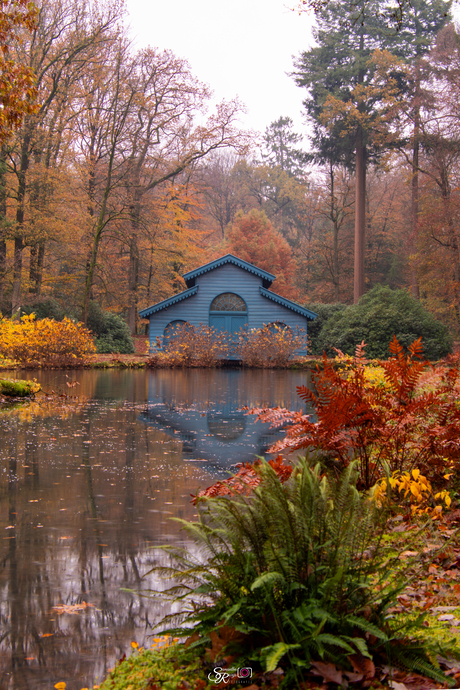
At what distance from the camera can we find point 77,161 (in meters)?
33.2

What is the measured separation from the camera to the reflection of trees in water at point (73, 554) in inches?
111

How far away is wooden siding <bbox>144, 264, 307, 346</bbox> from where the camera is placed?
93.0 feet

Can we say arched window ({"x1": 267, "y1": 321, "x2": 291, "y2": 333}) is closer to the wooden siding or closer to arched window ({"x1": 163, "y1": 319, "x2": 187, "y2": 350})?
the wooden siding

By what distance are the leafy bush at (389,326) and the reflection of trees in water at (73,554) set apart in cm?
2070

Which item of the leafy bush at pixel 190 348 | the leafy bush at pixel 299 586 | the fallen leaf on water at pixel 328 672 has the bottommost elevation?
the fallen leaf on water at pixel 328 672

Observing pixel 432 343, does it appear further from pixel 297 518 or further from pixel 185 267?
pixel 297 518

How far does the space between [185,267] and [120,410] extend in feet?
92.5

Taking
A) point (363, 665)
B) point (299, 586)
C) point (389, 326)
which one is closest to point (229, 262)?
point (389, 326)

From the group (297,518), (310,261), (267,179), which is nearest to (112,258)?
(310,261)

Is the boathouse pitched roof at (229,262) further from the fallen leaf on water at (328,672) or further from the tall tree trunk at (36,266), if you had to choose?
the fallen leaf on water at (328,672)

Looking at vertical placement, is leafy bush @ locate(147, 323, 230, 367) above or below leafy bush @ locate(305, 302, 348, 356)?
below

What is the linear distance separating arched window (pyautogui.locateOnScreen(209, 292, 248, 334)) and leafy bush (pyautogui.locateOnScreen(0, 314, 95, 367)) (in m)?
7.78

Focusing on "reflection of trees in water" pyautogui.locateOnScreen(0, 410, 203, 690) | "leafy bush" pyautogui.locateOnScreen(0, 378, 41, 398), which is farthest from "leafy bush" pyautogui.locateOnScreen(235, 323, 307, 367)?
"reflection of trees in water" pyautogui.locateOnScreen(0, 410, 203, 690)

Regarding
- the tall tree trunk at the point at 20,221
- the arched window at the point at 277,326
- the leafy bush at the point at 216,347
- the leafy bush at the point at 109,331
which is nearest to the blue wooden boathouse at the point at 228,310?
the arched window at the point at 277,326
